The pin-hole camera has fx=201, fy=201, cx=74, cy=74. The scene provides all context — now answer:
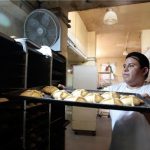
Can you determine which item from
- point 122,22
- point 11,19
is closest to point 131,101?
point 11,19

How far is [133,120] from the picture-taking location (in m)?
1.48

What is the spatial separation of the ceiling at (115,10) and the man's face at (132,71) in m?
1.37

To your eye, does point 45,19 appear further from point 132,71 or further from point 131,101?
point 131,101

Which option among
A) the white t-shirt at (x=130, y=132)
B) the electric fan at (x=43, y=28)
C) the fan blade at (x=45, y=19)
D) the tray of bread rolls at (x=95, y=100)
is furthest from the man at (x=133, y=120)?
the fan blade at (x=45, y=19)

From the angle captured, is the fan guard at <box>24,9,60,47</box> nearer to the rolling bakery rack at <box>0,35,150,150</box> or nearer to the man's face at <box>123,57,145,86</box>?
the rolling bakery rack at <box>0,35,150,150</box>

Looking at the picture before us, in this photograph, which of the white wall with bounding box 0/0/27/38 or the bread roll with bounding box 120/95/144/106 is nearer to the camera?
the bread roll with bounding box 120/95/144/106

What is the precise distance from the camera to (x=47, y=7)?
275 centimetres

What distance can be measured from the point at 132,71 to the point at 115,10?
3869mm

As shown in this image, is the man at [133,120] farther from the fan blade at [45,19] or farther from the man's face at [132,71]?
the fan blade at [45,19]

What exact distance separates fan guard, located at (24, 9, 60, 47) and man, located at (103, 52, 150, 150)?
3.87 ft

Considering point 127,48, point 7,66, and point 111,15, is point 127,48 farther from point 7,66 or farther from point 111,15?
point 7,66

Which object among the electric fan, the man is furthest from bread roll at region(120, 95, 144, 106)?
the electric fan

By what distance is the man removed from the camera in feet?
4.68

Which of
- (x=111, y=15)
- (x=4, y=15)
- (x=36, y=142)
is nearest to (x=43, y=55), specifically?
(x=4, y=15)
